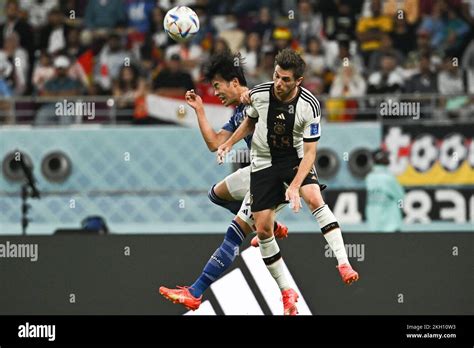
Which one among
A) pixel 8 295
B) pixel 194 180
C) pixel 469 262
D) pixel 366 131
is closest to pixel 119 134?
pixel 194 180

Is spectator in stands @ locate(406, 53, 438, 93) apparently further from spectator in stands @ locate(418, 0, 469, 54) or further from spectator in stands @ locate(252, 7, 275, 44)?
spectator in stands @ locate(252, 7, 275, 44)

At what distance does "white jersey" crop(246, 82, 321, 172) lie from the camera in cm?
1114

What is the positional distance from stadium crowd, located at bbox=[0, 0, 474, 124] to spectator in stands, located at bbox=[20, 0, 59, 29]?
21 millimetres

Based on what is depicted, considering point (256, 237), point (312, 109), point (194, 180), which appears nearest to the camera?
point (312, 109)

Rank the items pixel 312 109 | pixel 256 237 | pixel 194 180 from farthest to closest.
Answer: pixel 194 180
pixel 256 237
pixel 312 109

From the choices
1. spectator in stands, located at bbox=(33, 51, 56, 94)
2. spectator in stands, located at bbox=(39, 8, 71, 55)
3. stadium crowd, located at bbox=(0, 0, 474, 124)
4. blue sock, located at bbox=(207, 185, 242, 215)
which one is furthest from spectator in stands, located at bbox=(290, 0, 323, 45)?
blue sock, located at bbox=(207, 185, 242, 215)

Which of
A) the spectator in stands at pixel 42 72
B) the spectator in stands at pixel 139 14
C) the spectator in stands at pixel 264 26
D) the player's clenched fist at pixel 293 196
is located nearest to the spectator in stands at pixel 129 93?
the spectator in stands at pixel 42 72

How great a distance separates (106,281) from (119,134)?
4743 mm

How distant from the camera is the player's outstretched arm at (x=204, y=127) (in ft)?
37.0

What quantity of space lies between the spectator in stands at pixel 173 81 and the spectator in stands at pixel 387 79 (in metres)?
2.61

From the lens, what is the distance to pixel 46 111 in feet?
59.1

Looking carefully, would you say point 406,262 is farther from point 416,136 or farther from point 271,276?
point 416,136

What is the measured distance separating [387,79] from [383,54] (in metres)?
0.71
